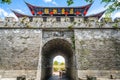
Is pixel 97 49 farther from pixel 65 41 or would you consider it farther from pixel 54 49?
pixel 54 49

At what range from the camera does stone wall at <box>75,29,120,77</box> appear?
9867mm

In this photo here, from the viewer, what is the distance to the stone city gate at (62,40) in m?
9.75

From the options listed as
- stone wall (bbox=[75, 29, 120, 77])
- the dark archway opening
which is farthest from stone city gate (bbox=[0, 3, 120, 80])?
the dark archway opening

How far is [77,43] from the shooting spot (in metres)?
10.5

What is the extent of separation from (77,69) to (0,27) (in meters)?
6.61

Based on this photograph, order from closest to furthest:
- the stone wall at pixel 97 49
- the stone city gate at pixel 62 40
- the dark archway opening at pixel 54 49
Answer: the stone city gate at pixel 62 40, the stone wall at pixel 97 49, the dark archway opening at pixel 54 49

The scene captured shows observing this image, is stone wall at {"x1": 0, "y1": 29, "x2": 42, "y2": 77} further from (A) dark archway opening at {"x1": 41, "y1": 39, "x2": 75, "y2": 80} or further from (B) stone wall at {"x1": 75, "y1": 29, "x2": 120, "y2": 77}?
(B) stone wall at {"x1": 75, "y1": 29, "x2": 120, "y2": 77}

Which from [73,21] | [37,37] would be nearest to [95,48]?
[73,21]

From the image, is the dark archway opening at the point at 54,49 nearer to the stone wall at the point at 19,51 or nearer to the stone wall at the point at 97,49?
the stone wall at the point at 19,51

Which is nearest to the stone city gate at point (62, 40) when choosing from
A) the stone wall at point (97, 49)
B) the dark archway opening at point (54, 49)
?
the stone wall at point (97, 49)

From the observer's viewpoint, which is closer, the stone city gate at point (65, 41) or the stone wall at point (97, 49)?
the stone city gate at point (65, 41)

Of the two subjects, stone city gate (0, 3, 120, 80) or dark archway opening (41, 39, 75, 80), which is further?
dark archway opening (41, 39, 75, 80)

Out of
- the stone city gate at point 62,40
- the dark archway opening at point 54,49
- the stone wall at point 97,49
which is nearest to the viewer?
the stone city gate at point 62,40

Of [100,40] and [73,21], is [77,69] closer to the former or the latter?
[100,40]
